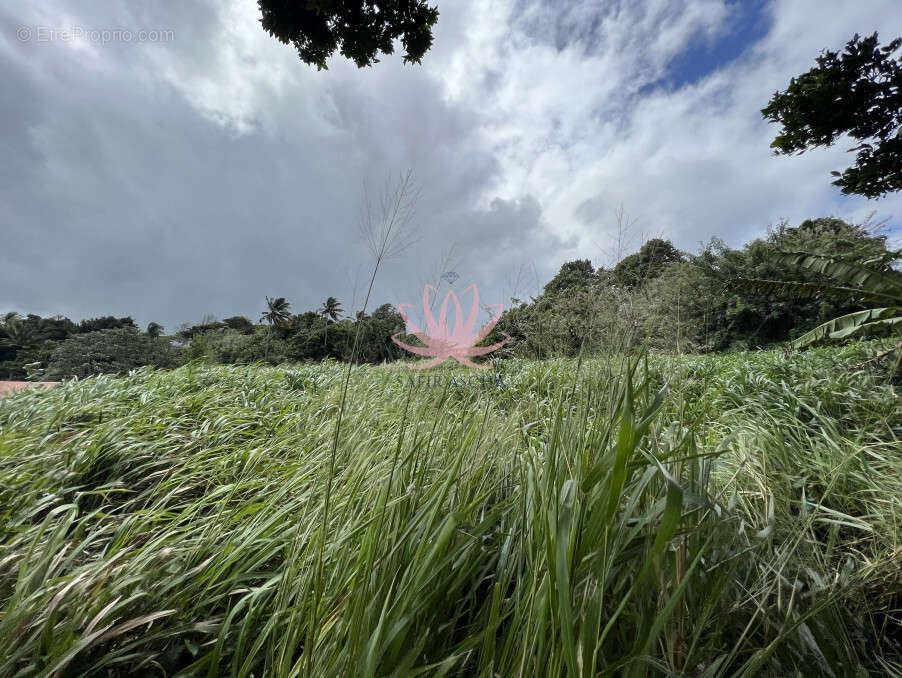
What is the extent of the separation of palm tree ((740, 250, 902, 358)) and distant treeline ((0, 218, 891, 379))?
0.15m

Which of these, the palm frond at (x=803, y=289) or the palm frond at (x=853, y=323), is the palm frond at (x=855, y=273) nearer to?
the palm frond at (x=803, y=289)

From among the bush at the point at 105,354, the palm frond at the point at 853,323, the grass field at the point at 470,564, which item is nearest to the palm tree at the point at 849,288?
the palm frond at the point at 853,323

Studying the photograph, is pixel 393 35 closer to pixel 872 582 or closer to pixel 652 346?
pixel 652 346

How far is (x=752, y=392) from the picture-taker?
2945mm

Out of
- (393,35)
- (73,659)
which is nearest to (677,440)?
(73,659)

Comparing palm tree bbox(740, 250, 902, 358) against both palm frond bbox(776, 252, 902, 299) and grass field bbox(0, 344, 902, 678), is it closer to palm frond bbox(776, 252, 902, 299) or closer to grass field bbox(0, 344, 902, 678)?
palm frond bbox(776, 252, 902, 299)

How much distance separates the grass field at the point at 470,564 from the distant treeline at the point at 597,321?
449mm

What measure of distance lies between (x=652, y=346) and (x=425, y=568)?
207 centimetres

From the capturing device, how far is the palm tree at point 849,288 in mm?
3811

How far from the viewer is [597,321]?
163 cm

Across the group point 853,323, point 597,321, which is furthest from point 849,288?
point 597,321

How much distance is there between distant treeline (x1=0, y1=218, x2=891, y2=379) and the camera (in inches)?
70.3

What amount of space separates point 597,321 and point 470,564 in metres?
1.21

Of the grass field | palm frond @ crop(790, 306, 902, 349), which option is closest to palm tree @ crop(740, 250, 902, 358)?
palm frond @ crop(790, 306, 902, 349)
